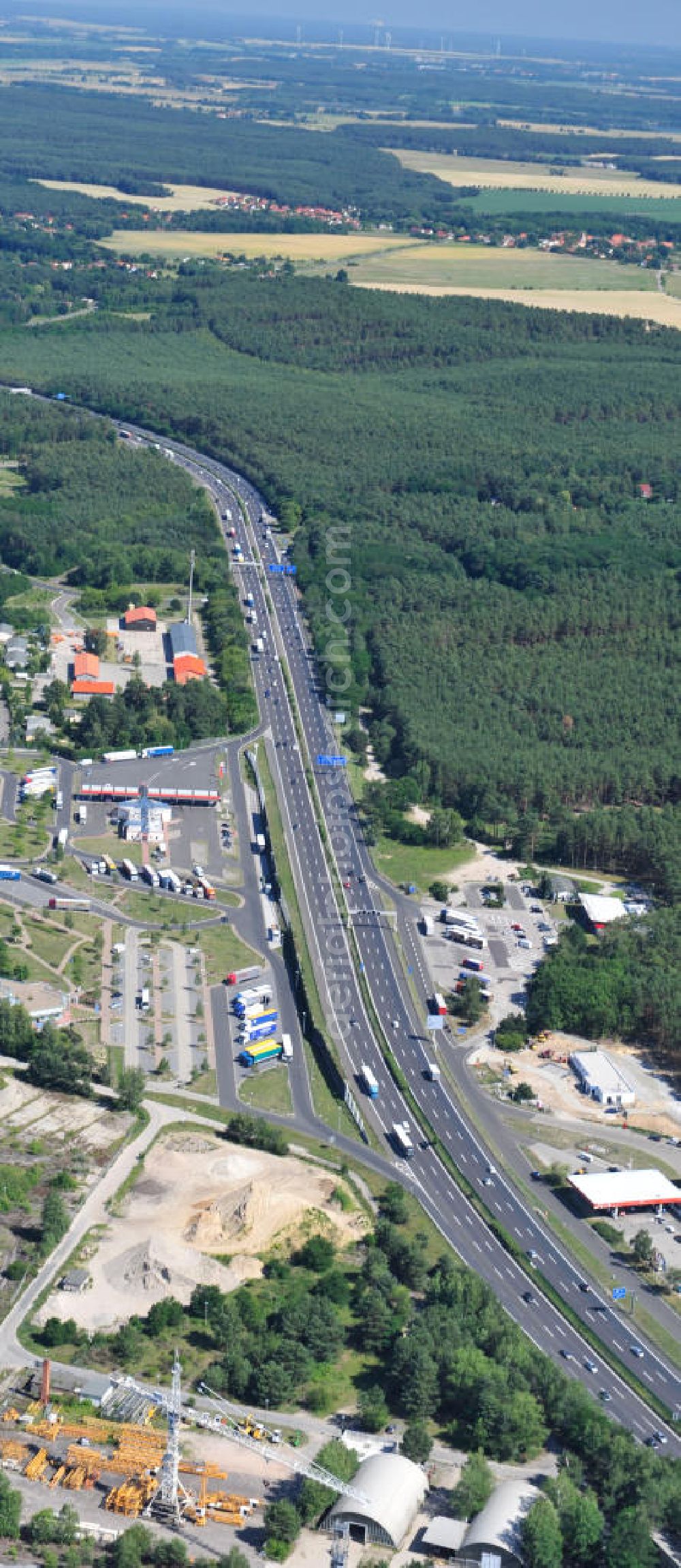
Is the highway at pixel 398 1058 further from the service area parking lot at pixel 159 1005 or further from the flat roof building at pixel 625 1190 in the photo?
the service area parking lot at pixel 159 1005

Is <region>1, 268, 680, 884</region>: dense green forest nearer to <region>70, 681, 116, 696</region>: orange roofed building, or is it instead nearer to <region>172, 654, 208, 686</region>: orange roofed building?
<region>172, 654, 208, 686</region>: orange roofed building

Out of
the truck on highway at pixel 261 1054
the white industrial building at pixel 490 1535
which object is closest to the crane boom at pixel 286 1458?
the white industrial building at pixel 490 1535

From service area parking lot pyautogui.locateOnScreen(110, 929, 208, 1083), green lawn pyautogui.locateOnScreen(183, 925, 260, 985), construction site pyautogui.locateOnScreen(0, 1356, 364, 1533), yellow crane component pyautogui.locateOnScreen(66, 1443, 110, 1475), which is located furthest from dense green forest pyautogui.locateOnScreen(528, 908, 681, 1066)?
yellow crane component pyautogui.locateOnScreen(66, 1443, 110, 1475)

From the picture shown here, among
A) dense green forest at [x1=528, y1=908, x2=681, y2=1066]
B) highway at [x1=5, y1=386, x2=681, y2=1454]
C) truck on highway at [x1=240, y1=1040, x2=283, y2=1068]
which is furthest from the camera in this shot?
dense green forest at [x1=528, y1=908, x2=681, y2=1066]

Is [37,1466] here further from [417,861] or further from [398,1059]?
[417,861]

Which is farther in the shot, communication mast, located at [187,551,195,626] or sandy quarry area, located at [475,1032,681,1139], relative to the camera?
communication mast, located at [187,551,195,626]

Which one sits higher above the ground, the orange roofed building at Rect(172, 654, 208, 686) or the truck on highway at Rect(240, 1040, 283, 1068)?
the orange roofed building at Rect(172, 654, 208, 686)

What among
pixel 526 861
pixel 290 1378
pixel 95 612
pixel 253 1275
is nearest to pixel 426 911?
pixel 526 861

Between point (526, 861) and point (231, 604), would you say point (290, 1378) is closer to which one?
point (526, 861)
